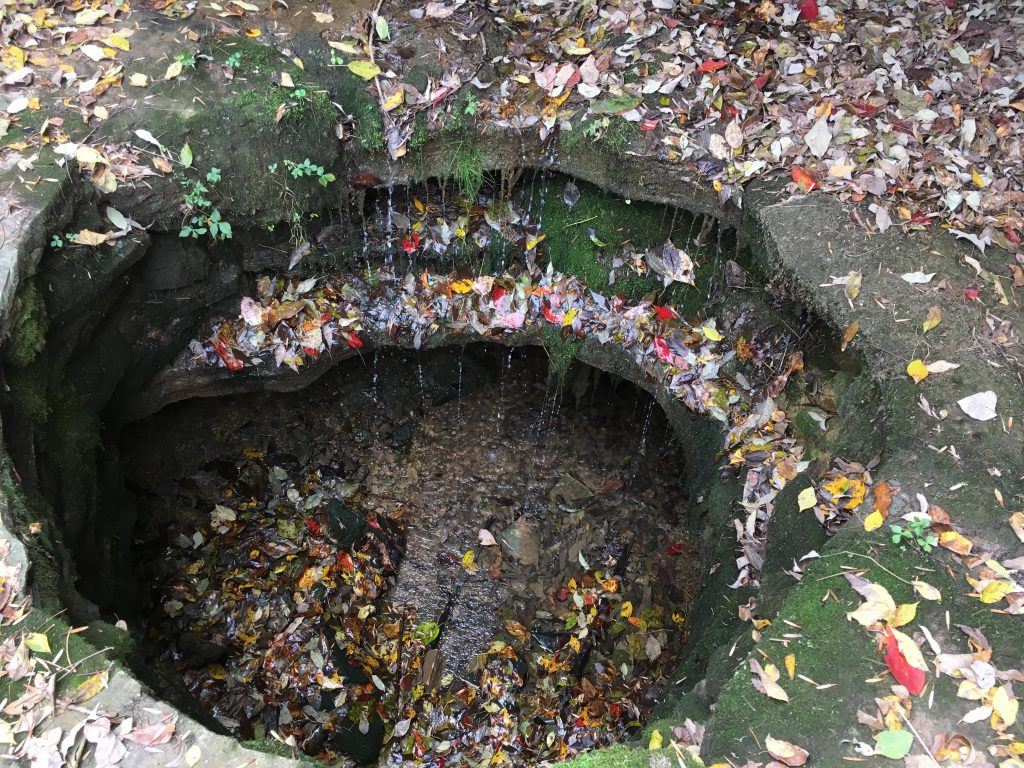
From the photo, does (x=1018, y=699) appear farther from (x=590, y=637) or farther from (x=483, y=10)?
(x=483, y=10)

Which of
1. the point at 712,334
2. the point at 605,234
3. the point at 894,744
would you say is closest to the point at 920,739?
the point at 894,744

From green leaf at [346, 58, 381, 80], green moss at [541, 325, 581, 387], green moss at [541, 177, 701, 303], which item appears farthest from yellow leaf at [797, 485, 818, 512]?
green leaf at [346, 58, 381, 80]

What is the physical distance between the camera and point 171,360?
5.06m

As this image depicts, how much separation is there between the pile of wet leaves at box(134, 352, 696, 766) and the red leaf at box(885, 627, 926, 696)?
284cm

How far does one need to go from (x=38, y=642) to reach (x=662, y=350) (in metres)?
4.04

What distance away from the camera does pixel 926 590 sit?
9.49 ft

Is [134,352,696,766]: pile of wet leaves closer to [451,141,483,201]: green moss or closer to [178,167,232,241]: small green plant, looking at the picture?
[178,167,232,241]: small green plant

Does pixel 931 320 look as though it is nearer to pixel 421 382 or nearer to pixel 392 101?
pixel 392 101

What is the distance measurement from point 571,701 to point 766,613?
2.60 m

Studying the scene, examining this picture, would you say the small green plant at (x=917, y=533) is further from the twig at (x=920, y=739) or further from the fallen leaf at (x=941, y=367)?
the fallen leaf at (x=941, y=367)

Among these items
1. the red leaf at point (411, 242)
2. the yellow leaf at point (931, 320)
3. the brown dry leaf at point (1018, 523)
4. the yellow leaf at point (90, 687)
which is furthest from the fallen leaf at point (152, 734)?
the yellow leaf at point (931, 320)

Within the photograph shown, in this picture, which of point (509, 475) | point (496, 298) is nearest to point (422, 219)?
point (496, 298)

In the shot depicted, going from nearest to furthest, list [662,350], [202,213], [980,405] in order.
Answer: [980,405] < [202,213] < [662,350]

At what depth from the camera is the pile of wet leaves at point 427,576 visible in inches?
212
